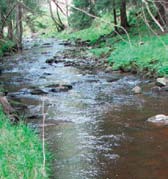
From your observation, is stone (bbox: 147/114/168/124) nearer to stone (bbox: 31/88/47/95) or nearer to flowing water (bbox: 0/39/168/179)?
flowing water (bbox: 0/39/168/179)

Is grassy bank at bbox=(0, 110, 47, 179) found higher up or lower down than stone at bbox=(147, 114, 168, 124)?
higher up

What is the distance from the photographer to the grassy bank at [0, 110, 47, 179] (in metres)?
4.48

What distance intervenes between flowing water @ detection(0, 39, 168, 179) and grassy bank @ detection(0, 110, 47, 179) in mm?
532

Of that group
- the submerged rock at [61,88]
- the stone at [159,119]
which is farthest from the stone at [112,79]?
the stone at [159,119]

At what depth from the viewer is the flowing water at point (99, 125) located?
19.1 ft

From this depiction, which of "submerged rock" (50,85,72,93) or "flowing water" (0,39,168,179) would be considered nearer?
"flowing water" (0,39,168,179)

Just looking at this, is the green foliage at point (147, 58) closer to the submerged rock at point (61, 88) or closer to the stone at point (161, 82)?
the stone at point (161, 82)

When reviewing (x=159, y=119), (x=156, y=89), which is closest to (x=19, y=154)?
(x=159, y=119)

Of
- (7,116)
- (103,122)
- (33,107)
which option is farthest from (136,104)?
(7,116)

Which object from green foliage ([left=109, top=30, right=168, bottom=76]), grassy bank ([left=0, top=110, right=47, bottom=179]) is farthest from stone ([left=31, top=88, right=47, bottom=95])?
grassy bank ([left=0, top=110, right=47, bottom=179])

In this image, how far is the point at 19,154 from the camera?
198 inches

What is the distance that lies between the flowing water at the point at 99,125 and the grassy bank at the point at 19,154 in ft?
1.75

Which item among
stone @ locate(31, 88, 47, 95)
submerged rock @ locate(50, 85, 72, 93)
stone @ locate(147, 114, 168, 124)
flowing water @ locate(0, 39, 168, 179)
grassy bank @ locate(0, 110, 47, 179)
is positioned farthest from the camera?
submerged rock @ locate(50, 85, 72, 93)

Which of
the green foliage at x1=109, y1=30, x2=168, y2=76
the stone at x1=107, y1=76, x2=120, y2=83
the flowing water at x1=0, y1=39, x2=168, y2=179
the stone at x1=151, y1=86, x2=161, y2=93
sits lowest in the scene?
the flowing water at x1=0, y1=39, x2=168, y2=179
